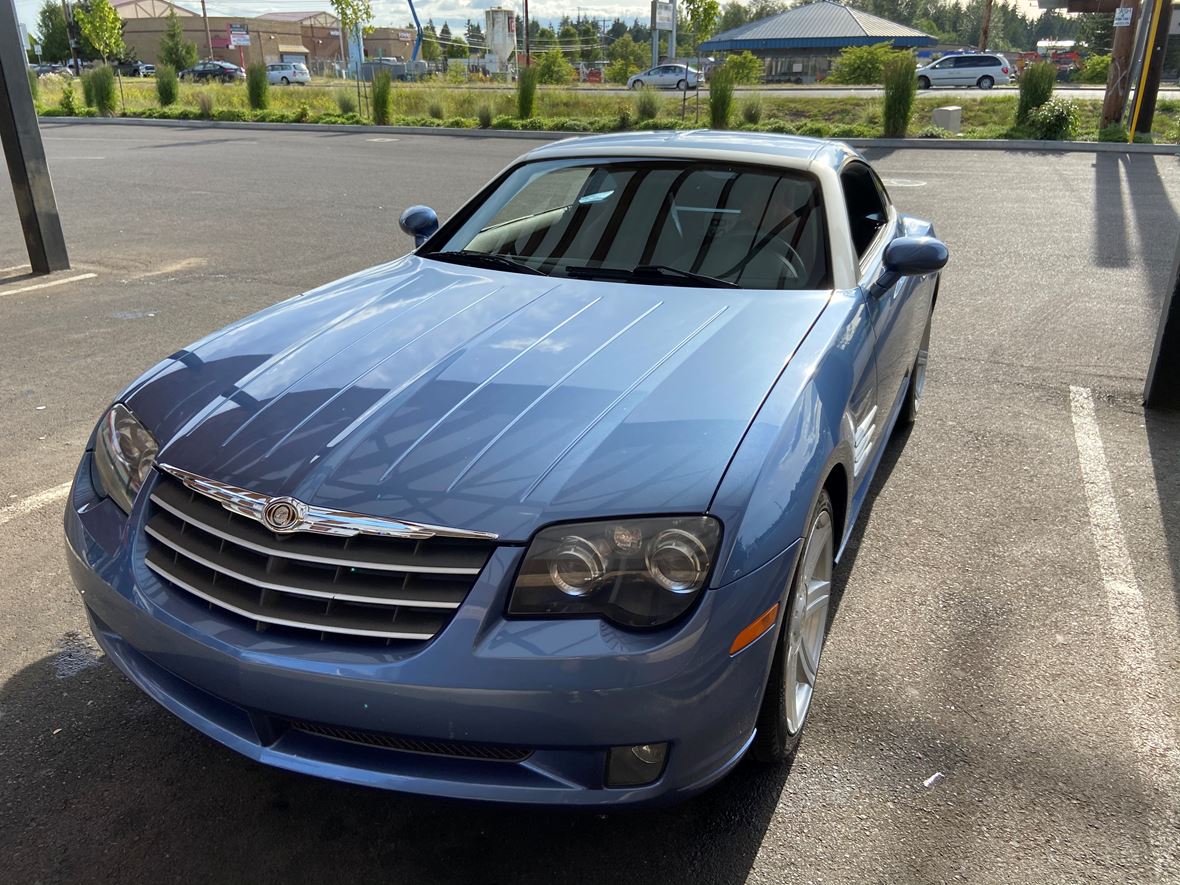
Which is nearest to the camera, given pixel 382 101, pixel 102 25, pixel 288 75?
pixel 382 101

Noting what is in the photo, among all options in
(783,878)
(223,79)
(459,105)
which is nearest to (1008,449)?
(783,878)

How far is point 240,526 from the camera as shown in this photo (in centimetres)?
214

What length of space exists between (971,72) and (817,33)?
30529mm

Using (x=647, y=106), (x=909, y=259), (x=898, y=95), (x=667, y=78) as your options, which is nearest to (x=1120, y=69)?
(x=898, y=95)

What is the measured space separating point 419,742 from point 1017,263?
339 inches

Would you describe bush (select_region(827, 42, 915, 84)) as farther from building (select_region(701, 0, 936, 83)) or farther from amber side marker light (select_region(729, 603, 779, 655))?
amber side marker light (select_region(729, 603, 779, 655))

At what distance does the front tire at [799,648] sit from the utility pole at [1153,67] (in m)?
21.0

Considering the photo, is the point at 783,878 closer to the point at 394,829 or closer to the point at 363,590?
the point at 394,829

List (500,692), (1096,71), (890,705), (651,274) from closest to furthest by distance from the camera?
(500,692) < (890,705) < (651,274) < (1096,71)

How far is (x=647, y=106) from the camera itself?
2578 cm

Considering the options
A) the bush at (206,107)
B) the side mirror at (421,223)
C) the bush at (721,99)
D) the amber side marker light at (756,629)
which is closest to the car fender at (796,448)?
the amber side marker light at (756,629)

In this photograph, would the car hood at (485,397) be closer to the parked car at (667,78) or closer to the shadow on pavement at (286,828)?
the shadow on pavement at (286,828)

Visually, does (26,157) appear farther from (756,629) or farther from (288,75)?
(288,75)

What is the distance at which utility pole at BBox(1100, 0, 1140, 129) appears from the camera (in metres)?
21.1
